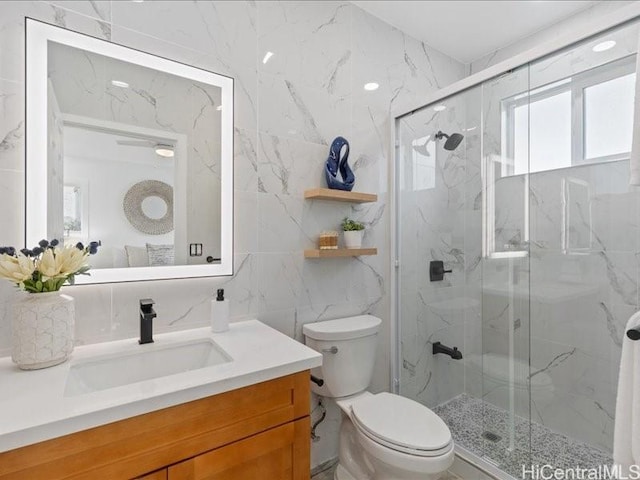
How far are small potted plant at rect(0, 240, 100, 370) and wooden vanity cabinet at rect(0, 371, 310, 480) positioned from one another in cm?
37

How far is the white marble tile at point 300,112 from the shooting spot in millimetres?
1605

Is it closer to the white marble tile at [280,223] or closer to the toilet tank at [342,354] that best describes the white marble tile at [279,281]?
the white marble tile at [280,223]

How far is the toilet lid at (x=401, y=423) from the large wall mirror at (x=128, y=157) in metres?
0.87

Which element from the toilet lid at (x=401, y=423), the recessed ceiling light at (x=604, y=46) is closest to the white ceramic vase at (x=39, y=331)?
the toilet lid at (x=401, y=423)

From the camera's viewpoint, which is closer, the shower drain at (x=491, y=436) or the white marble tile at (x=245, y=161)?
the white marble tile at (x=245, y=161)

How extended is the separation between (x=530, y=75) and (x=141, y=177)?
1794 millimetres

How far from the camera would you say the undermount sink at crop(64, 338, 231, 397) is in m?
1.05

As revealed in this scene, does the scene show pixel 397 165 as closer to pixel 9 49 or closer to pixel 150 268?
pixel 150 268

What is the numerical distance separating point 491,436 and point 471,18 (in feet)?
8.03

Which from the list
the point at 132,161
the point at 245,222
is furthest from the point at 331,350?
the point at 132,161

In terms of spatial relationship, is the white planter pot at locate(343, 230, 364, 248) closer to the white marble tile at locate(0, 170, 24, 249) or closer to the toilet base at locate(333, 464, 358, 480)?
the toilet base at locate(333, 464, 358, 480)

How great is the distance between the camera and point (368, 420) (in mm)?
1402

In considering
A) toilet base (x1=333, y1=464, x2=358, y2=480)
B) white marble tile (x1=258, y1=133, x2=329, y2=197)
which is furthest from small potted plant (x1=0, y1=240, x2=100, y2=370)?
toilet base (x1=333, y1=464, x2=358, y2=480)

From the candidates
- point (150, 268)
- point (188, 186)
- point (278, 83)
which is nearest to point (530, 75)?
point (278, 83)
